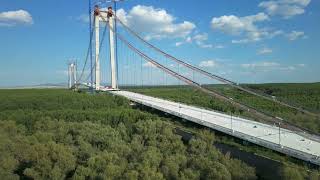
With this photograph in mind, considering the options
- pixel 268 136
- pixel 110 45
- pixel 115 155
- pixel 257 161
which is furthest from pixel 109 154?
pixel 110 45

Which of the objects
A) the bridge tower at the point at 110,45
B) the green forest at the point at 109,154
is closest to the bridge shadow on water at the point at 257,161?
the green forest at the point at 109,154

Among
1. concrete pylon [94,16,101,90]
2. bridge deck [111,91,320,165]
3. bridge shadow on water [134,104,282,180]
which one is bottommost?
bridge shadow on water [134,104,282,180]

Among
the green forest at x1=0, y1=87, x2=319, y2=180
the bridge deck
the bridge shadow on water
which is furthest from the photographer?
the bridge shadow on water

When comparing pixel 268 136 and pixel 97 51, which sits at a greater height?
pixel 97 51

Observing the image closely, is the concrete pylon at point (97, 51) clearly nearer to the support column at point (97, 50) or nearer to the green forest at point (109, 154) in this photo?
the support column at point (97, 50)

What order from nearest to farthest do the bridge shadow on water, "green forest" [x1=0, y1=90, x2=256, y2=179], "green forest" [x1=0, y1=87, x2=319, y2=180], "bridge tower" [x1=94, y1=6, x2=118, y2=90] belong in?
"green forest" [x1=0, y1=87, x2=319, y2=180] < "green forest" [x1=0, y1=90, x2=256, y2=179] < the bridge shadow on water < "bridge tower" [x1=94, y1=6, x2=118, y2=90]

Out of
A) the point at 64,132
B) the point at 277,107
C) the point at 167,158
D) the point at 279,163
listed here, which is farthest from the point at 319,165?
the point at 277,107

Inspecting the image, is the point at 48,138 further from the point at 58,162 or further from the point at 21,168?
the point at 58,162

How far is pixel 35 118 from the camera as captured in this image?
42.3 metres

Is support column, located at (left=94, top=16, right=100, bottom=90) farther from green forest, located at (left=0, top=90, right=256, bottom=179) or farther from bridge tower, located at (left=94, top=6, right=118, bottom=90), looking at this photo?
green forest, located at (left=0, top=90, right=256, bottom=179)

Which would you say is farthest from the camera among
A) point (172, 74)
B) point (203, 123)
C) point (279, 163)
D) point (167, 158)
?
point (172, 74)

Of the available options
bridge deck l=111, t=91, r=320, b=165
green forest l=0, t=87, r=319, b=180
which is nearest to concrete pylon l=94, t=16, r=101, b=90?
green forest l=0, t=87, r=319, b=180

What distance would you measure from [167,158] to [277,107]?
32.7 meters

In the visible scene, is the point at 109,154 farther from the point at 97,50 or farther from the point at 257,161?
the point at 97,50
